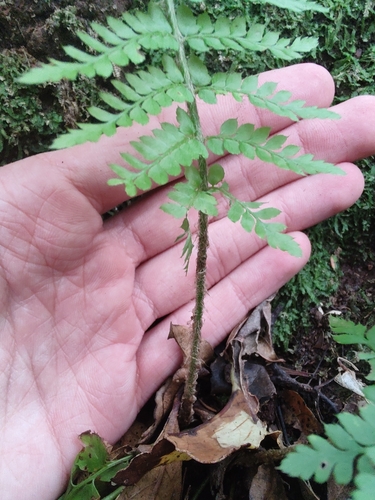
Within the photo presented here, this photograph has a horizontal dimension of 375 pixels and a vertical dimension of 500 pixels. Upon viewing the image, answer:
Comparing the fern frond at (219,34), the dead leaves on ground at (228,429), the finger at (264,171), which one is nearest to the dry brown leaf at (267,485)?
the dead leaves on ground at (228,429)

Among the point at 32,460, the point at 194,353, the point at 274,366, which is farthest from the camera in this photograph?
the point at 274,366

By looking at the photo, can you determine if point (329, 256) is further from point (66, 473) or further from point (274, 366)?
point (66, 473)

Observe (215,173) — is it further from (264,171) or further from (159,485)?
(159,485)

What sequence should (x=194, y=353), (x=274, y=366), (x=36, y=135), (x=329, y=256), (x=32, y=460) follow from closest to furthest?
(x=194, y=353) < (x=32, y=460) < (x=36, y=135) < (x=274, y=366) < (x=329, y=256)

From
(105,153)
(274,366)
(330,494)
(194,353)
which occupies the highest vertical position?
(105,153)

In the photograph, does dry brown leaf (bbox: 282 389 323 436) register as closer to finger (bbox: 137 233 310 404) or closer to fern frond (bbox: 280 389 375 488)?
finger (bbox: 137 233 310 404)

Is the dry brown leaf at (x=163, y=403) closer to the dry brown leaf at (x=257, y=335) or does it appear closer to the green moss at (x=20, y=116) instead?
the dry brown leaf at (x=257, y=335)

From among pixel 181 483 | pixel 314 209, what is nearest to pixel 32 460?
pixel 181 483
